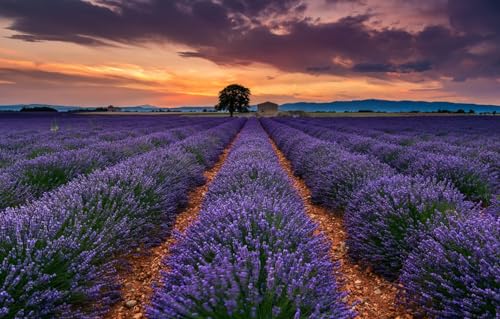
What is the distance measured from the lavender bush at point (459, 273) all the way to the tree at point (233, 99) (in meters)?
61.5

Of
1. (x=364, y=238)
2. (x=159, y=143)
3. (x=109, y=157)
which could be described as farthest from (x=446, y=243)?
(x=159, y=143)

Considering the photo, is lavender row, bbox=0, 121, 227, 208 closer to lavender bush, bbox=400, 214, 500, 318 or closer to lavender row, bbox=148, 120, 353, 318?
lavender row, bbox=148, 120, 353, 318

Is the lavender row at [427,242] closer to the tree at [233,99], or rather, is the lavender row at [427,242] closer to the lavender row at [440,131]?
the lavender row at [440,131]

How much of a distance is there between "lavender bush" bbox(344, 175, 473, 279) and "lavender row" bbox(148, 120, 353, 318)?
2.75ft

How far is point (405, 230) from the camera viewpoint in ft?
9.66

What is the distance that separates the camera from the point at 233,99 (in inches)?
2475

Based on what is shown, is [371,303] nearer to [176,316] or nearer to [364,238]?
[364,238]

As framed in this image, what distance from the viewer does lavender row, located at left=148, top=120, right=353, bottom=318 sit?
5.09 feet

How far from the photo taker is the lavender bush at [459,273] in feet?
5.74

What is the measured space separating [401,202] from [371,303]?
1074 mm

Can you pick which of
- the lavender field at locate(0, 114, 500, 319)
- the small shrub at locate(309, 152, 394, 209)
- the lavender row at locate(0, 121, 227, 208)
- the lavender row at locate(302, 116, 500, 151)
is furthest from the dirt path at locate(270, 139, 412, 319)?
the lavender row at locate(302, 116, 500, 151)

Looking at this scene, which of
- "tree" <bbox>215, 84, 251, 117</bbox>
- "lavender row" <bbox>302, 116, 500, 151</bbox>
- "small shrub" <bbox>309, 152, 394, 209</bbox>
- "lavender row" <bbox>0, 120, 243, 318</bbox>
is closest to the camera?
"lavender row" <bbox>0, 120, 243, 318</bbox>

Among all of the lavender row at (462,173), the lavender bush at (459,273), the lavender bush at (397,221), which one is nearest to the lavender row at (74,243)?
the lavender bush at (459,273)

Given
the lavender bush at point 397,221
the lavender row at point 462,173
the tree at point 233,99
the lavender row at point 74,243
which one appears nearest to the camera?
the lavender row at point 74,243
